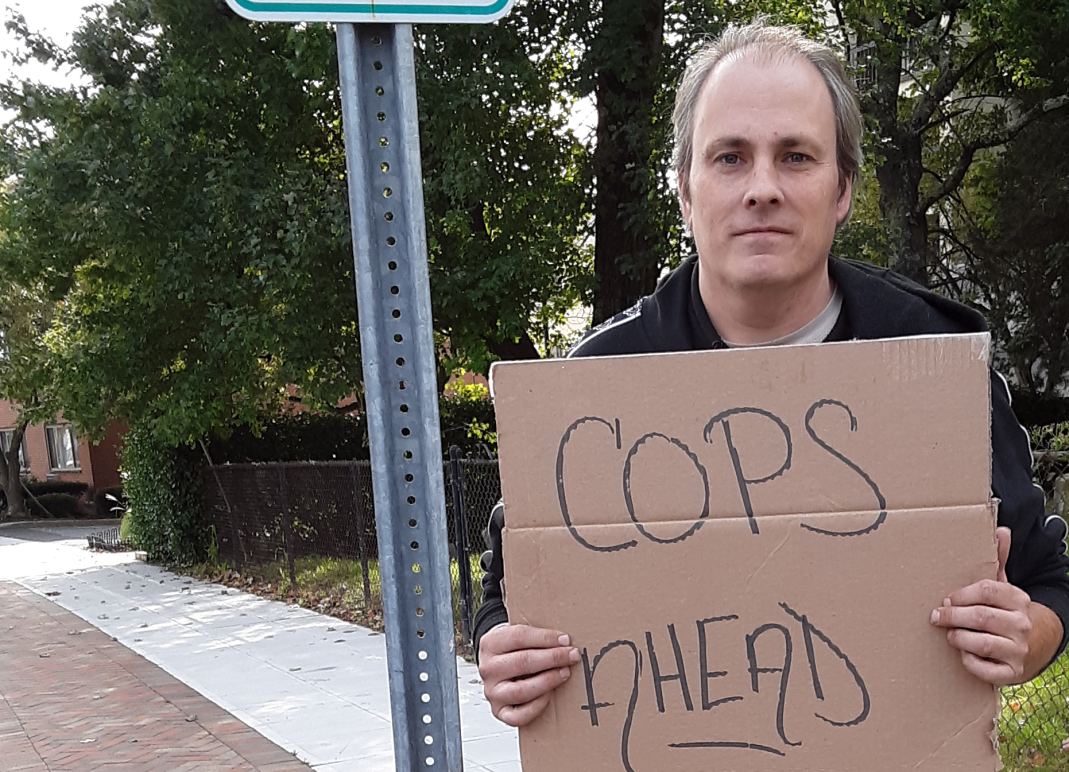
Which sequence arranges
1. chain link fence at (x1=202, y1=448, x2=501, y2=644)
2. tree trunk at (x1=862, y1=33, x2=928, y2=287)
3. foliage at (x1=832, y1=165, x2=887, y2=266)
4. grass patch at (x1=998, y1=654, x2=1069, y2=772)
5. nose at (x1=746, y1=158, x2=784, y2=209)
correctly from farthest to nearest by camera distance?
1. tree trunk at (x1=862, y1=33, x2=928, y2=287)
2. foliage at (x1=832, y1=165, x2=887, y2=266)
3. chain link fence at (x1=202, y1=448, x2=501, y2=644)
4. grass patch at (x1=998, y1=654, x2=1069, y2=772)
5. nose at (x1=746, y1=158, x2=784, y2=209)

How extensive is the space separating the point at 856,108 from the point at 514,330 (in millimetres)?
9332

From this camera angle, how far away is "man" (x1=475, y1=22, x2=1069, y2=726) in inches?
63.2

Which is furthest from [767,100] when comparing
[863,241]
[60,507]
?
[60,507]

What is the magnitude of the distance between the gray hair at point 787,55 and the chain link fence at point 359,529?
293 centimetres

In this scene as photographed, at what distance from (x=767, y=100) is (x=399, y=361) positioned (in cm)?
67

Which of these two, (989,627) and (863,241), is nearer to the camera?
(989,627)

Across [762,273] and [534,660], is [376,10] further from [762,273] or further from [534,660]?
[534,660]

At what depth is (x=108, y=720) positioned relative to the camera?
6.81 m

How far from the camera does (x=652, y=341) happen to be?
1771 millimetres

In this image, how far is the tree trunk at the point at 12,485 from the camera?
33.7 m

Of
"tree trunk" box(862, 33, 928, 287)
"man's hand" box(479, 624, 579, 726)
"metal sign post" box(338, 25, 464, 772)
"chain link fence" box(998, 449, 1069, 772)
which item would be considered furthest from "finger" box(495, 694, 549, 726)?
"tree trunk" box(862, 33, 928, 287)

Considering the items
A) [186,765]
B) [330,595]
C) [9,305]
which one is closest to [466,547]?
[186,765]

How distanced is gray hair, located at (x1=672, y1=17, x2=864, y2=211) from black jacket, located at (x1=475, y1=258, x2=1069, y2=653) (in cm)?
17

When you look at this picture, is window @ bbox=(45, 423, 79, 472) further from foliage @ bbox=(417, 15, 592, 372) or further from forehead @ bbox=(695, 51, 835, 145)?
forehead @ bbox=(695, 51, 835, 145)
